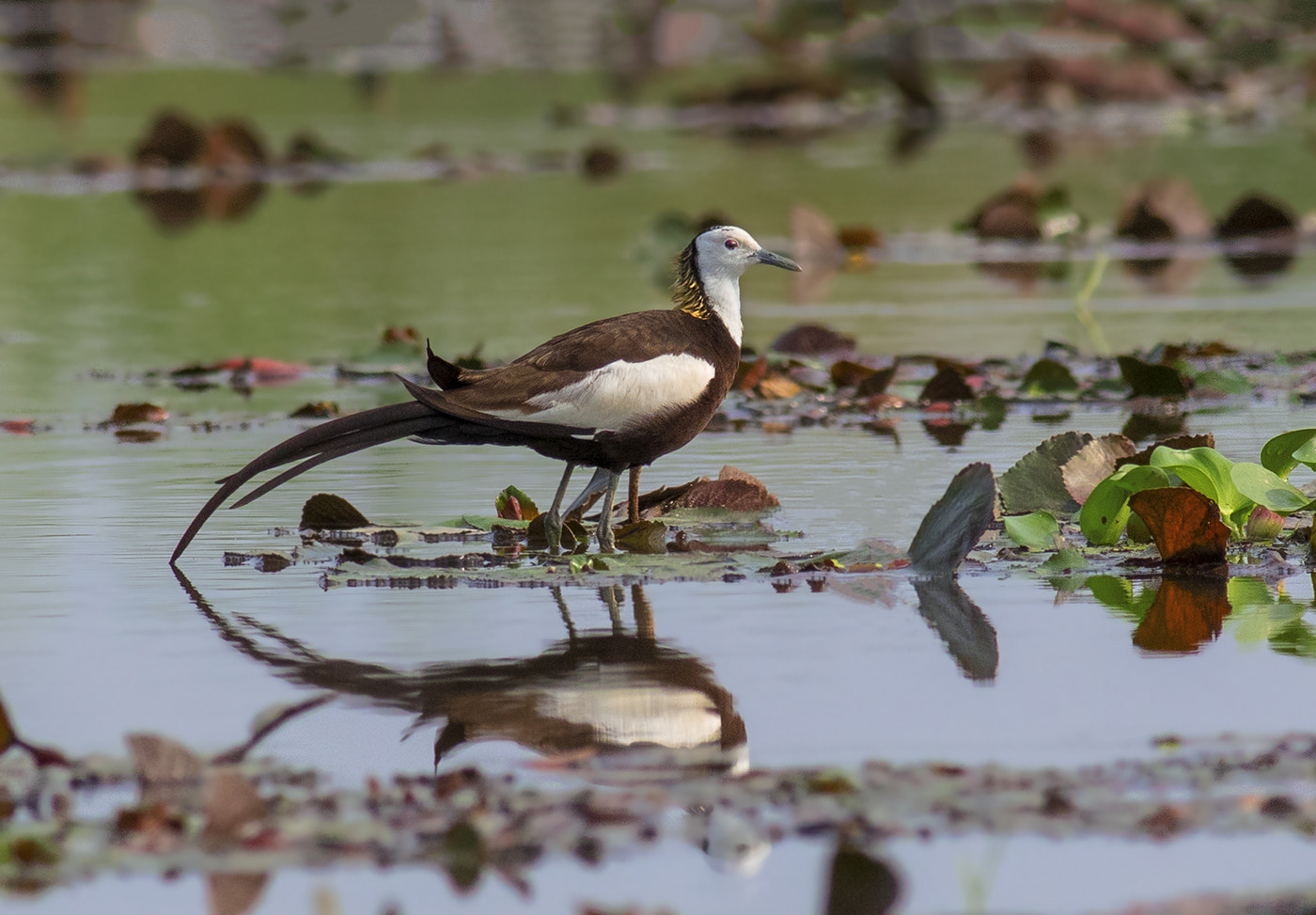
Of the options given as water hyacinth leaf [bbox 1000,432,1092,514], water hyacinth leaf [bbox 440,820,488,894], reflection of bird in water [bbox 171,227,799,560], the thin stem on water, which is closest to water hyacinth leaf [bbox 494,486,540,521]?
reflection of bird in water [bbox 171,227,799,560]

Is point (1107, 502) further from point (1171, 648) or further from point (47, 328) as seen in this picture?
point (47, 328)

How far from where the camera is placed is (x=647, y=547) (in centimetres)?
612

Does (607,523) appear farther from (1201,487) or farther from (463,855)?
(463,855)

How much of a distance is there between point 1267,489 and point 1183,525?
0.29 metres

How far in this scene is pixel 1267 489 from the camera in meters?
5.77

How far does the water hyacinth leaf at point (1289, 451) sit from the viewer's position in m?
5.96

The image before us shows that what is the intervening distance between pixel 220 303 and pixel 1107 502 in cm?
846

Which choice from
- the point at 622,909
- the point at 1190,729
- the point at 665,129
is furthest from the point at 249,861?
the point at 665,129

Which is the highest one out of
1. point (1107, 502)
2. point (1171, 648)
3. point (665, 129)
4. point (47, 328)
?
point (665, 129)

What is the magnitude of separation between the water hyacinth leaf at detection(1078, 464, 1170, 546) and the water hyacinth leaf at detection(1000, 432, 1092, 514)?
0.41 metres

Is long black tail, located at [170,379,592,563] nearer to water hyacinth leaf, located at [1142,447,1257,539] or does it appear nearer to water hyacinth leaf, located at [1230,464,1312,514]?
water hyacinth leaf, located at [1142,447,1257,539]

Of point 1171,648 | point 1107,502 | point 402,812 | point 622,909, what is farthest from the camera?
point 1107,502

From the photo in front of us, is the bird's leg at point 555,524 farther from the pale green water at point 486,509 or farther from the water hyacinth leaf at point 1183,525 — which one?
the water hyacinth leaf at point 1183,525

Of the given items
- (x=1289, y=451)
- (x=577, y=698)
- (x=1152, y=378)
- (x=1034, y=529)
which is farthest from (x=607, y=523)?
(x=1152, y=378)
